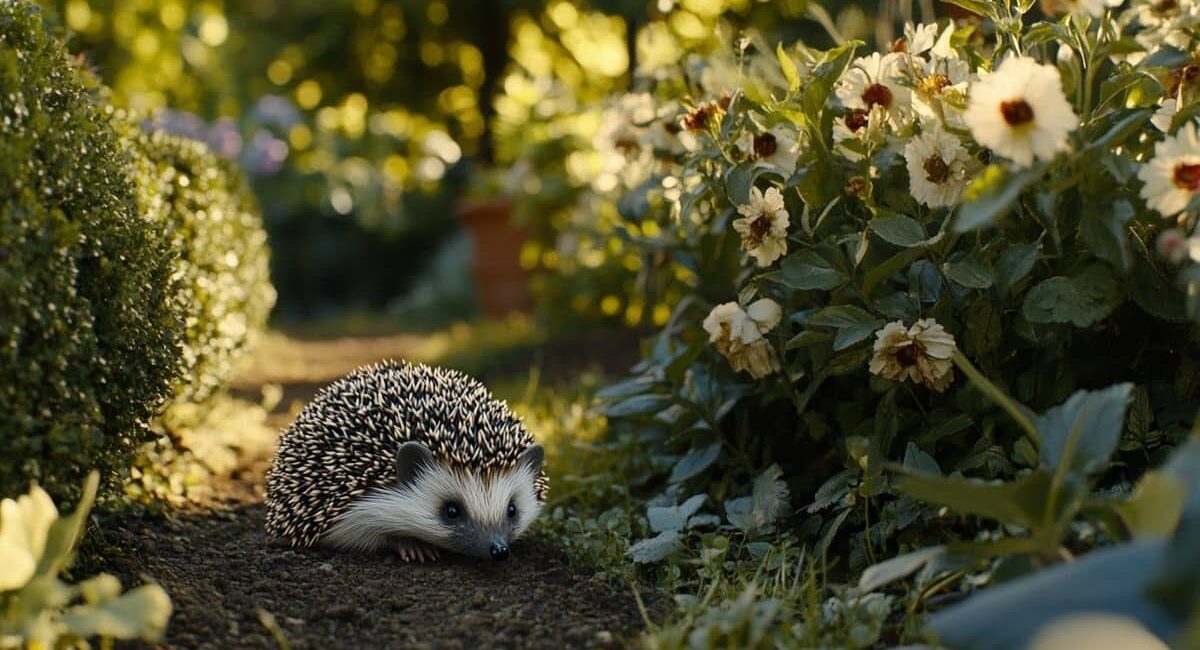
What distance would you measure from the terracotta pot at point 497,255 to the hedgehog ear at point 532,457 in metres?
6.26

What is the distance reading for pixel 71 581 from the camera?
347 centimetres

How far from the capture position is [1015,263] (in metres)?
3.38

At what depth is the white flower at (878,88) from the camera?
3.64 m

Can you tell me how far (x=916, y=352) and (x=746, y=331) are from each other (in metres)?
0.56

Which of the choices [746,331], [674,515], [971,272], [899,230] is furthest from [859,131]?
[674,515]

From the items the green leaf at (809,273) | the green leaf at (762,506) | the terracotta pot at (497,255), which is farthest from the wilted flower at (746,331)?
the terracotta pot at (497,255)

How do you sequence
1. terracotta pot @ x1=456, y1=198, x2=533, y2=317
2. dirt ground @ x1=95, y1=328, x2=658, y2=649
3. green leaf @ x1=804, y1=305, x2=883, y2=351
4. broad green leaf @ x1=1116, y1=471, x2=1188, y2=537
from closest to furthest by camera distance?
1. broad green leaf @ x1=1116, y1=471, x2=1188, y2=537
2. dirt ground @ x1=95, y1=328, x2=658, y2=649
3. green leaf @ x1=804, y1=305, x2=883, y2=351
4. terracotta pot @ x1=456, y1=198, x2=533, y2=317

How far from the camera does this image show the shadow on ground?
3.22 meters

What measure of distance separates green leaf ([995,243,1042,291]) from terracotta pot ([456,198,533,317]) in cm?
717

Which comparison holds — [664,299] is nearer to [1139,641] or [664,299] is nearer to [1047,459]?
[1047,459]

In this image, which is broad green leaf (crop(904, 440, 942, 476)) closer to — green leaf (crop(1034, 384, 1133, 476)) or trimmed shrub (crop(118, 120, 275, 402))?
green leaf (crop(1034, 384, 1133, 476))

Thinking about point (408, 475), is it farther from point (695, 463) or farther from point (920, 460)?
point (920, 460)

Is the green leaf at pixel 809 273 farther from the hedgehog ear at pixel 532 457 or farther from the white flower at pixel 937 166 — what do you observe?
the hedgehog ear at pixel 532 457

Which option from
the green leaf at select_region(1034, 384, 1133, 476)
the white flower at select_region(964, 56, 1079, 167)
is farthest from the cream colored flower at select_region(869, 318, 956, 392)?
the white flower at select_region(964, 56, 1079, 167)
